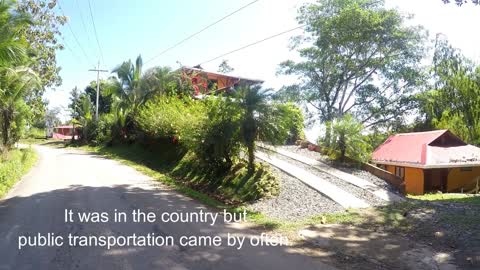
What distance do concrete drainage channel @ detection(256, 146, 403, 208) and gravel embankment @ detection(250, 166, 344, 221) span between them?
0.34 m

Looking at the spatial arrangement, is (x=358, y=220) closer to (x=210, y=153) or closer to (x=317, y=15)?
(x=210, y=153)

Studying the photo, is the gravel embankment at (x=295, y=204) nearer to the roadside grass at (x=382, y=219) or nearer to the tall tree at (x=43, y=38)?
the roadside grass at (x=382, y=219)

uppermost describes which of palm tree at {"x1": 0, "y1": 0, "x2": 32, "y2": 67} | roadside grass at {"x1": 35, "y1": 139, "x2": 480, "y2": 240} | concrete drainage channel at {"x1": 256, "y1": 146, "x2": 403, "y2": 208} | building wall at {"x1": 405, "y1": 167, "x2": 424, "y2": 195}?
palm tree at {"x1": 0, "y1": 0, "x2": 32, "y2": 67}

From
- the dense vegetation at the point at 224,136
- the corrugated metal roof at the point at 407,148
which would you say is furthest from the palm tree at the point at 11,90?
the corrugated metal roof at the point at 407,148

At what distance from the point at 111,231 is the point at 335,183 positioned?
7570mm

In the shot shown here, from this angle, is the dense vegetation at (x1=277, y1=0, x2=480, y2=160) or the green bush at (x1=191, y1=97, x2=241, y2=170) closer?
the green bush at (x1=191, y1=97, x2=241, y2=170)

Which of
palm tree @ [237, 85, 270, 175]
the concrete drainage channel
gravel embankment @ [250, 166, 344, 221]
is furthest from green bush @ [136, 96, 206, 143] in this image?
gravel embankment @ [250, 166, 344, 221]

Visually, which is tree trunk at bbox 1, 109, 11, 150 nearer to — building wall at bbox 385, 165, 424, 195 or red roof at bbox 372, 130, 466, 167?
building wall at bbox 385, 165, 424, 195

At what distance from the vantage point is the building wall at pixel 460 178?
20.3 metres

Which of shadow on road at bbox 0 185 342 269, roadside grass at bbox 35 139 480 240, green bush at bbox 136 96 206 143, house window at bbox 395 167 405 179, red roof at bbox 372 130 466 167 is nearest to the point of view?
shadow on road at bbox 0 185 342 269

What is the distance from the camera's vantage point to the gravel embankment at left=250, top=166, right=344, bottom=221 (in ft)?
31.0

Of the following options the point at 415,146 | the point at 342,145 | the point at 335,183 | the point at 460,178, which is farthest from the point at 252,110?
the point at 460,178

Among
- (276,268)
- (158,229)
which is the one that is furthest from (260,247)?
(158,229)

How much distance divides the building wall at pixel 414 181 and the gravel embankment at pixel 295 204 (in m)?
10.3
